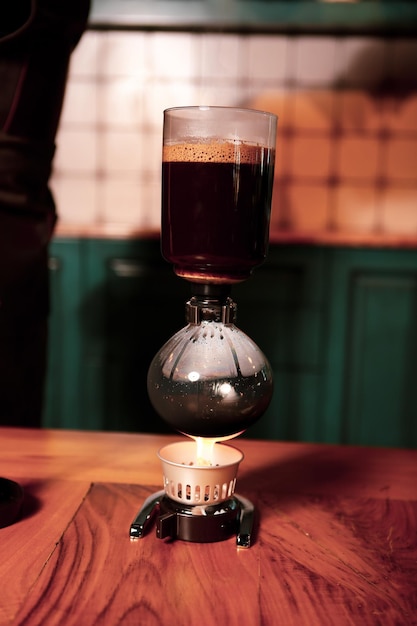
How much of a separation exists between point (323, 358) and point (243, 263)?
1.73m

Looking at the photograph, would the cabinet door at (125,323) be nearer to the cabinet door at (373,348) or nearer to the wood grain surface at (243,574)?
the cabinet door at (373,348)

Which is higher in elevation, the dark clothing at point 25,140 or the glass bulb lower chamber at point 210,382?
the dark clothing at point 25,140

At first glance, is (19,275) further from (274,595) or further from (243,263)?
(274,595)

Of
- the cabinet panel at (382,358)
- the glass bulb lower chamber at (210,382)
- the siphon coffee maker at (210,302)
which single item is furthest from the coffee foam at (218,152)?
the cabinet panel at (382,358)

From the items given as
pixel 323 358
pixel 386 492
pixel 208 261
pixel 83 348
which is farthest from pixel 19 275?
pixel 323 358

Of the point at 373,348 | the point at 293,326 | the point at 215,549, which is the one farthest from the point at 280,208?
the point at 215,549

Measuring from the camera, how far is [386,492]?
0.92 m

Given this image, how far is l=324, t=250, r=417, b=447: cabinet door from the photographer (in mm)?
2432

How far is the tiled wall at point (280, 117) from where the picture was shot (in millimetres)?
2709

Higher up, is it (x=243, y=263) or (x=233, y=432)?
(x=243, y=263)

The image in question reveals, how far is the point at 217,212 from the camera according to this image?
77 centimetres

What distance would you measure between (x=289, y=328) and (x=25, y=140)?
54.2 inches

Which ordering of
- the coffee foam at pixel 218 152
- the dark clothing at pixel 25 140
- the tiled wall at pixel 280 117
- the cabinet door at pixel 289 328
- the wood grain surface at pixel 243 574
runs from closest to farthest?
the wood grain surface at pixel 243 574 < the coffee foam at pixel 218 152 < the dark clothing at pixel 25 140 < the cabinet door at pixel 289 328 < the tiled wall at pixel 280 117

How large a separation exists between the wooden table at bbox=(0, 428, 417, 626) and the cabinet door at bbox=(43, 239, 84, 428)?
1458 mm
